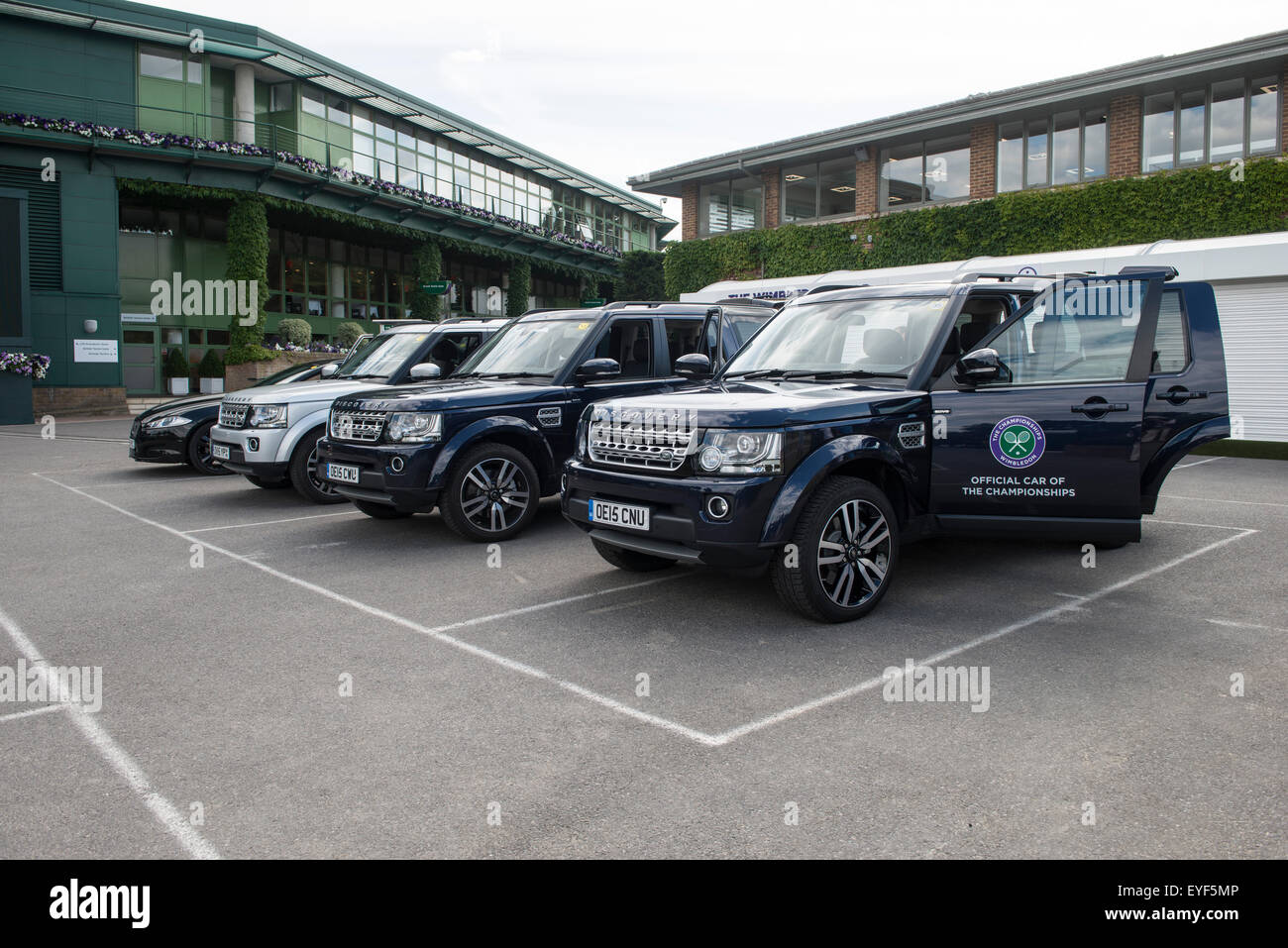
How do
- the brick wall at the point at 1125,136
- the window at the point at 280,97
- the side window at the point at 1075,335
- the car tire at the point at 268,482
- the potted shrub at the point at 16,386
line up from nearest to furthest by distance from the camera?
the side window at the point at 1075,335 → the car tire at the point at 268,482 → the brick wall at the point at 1125,136 → the potted shrub at the point at 16,386 → the window at the point at 280,97

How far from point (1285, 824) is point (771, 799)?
1.65 m

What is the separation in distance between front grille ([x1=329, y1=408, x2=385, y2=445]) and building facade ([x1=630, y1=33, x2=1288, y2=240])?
18.1 m

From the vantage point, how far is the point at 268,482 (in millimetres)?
10672

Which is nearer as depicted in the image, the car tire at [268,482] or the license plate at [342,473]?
the license plate at [342,473]

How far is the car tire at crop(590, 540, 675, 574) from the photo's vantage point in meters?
6.60

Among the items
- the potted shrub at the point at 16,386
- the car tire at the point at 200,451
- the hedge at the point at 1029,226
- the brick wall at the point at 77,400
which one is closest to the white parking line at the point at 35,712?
the car tire at the point at 200,451

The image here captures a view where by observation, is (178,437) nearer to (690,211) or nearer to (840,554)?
(840,554)

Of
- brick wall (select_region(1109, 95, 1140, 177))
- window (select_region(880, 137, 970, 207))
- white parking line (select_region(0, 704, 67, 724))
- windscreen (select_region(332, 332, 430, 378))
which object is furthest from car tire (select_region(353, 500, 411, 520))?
window (select_region(880, 137, 970, 207))

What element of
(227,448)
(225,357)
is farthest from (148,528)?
(225,357)

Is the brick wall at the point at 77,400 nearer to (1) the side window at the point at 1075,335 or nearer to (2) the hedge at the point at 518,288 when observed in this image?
(2) the hedge at the point at 518,288

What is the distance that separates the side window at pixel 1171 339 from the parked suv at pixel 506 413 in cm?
317

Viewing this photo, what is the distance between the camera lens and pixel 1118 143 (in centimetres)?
1995

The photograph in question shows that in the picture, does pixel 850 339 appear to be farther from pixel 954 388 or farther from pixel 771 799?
pixel 771 799

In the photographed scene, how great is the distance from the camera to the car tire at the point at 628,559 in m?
6.60
